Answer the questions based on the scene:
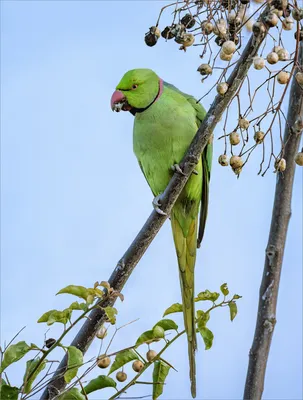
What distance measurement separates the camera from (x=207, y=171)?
11.2ft

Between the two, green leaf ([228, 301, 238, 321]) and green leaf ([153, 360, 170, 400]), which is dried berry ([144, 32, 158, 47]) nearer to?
green leaf ([228, 301, 238, 321])

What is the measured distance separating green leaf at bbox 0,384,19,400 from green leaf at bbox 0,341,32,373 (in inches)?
2.3

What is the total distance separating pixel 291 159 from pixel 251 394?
871 millimetres

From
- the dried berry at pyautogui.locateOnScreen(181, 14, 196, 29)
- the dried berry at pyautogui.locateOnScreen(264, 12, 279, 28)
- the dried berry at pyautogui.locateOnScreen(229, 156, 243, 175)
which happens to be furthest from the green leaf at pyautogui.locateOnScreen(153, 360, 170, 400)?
the dried berry at pyautogui.locateOnScreen(181, 14, 196, 29)

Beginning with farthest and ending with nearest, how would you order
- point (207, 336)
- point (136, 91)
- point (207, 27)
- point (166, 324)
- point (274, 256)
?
point (136, 91) < point (274, 256) < point (207, 27) < point (207, 336) < point (166, 324)

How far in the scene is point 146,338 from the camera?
6.42 ft

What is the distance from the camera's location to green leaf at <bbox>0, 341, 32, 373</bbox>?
5.92 ft

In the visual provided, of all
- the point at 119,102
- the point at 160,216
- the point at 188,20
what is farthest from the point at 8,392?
the point at 119,102

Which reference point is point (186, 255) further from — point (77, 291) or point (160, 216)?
point (77, 291)

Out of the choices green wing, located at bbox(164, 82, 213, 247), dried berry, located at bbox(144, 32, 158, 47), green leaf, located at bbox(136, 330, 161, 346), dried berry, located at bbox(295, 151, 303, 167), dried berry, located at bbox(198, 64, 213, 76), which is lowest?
green leaf, located at bbox(136, 330, 161, 346)

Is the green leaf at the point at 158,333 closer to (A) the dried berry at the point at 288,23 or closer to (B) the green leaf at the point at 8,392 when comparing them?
(B) the green leaf at the point at 8,392

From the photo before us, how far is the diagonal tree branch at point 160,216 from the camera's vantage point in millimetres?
2092

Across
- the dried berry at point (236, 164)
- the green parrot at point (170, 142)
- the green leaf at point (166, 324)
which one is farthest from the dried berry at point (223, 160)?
the green parrot at point (170, 142)

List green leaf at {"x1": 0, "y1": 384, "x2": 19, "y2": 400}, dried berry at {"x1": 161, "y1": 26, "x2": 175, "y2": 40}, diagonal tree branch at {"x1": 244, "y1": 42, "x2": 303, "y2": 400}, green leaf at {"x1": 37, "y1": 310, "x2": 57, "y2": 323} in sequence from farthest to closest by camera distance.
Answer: dried berry at {"x1": 161, "y1": 26, "x2": 175, "y2": 40}, diagonal tree branch at {"x1": 244, "y1": 42, "x2": 303, "y2": 400}, green leaf at {"x1": 37, "y1": 310, "x2": 57, "y2": 323}, green leaf at {"x1": 0, "y1": 384, "x2": 19, "y2": 400}
